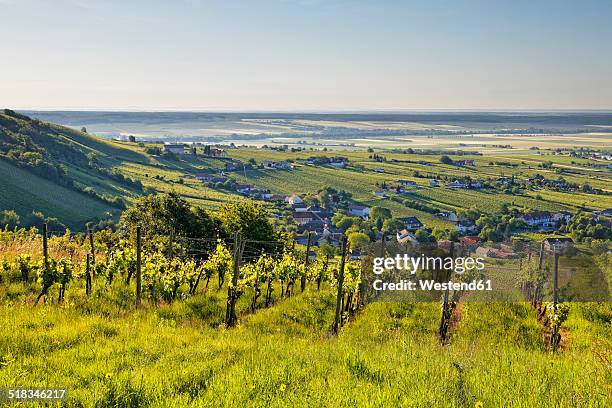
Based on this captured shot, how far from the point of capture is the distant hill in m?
81.2

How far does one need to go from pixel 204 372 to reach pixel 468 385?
3076 mm

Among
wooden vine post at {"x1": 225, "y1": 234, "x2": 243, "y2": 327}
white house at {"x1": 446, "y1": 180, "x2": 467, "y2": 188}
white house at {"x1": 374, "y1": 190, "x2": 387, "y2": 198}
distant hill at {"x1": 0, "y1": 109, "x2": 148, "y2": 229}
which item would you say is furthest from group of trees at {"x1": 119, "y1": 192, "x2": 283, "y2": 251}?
white house at {"x1": 446, "y1": 180, "x2": 467, "y2": 188}

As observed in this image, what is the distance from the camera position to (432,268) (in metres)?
10.2

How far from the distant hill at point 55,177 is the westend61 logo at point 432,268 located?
250ft

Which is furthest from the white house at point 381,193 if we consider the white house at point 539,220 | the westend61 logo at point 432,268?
the westend61 logo at point 432,268

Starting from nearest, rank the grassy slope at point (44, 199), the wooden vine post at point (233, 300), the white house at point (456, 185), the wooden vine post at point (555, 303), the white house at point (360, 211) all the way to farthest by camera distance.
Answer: the wooden vine post at point (555, 303) < the wooden vine post at point (233, 300) < the grassy slope at point (44, 199) < the white house at point (360, 211) < the white house at point (456, 185)

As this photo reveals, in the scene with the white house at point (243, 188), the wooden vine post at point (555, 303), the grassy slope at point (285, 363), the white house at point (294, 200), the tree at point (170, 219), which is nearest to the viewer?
the grassy slope at point (285, 363)

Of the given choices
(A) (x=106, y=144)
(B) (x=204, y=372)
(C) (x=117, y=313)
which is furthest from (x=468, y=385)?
(A) (x=106, y=144)

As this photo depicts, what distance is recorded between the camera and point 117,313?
986cm

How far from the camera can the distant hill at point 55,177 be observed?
267 feet

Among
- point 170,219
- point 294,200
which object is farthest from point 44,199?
point 170,219

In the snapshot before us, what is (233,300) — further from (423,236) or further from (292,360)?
(423,236)

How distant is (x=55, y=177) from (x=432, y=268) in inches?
4289

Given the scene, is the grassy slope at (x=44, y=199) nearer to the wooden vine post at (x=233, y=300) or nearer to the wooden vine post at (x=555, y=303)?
the wooden vine post at (x=233, y=300)
